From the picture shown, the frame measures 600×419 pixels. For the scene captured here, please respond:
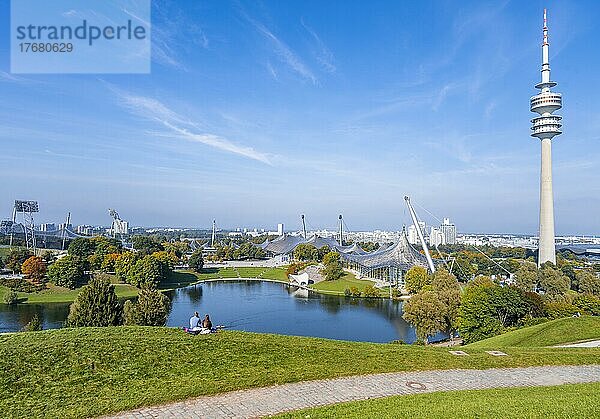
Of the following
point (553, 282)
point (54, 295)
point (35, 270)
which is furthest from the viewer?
point (35, 270)

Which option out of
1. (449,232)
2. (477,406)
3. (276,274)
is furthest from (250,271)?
(449,232)

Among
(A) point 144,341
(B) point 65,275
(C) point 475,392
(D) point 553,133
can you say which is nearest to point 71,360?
(A) point 144,341

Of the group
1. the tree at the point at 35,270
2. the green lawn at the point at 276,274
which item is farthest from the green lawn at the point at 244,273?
the tree at the point at 35,270

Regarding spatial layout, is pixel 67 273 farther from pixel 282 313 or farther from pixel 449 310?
pixel 449 310

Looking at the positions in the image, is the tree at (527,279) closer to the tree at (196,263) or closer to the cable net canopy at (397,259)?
the cable net canopy at (397,259)

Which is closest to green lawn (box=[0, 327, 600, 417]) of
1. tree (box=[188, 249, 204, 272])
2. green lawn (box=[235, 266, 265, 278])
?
green lawn (box=[235, 266, 265, 278])

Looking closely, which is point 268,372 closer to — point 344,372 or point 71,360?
point 344,372
